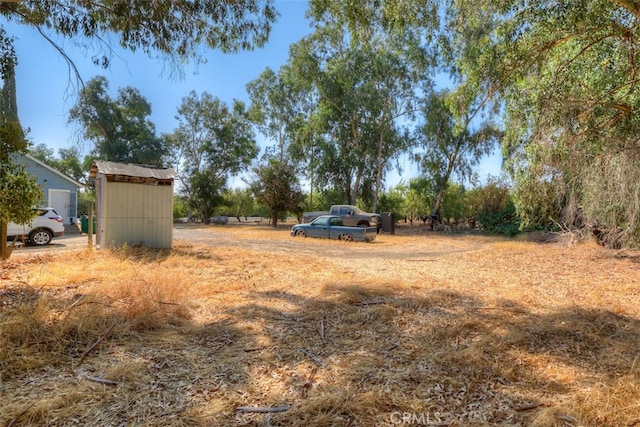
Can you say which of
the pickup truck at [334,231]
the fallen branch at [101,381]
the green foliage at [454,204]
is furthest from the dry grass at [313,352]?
the green foliage at [454,204]

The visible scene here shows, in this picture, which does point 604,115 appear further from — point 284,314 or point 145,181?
point 145,181

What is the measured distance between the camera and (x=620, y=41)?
21.4ft

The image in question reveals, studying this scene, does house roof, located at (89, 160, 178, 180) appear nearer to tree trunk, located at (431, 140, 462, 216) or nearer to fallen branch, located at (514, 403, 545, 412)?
fallen branch, located at (514, 403, 545, 412)

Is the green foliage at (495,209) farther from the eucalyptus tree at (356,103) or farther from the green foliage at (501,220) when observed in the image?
the eucalyptus tree at (356,103)

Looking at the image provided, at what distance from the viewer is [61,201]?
78.3ft

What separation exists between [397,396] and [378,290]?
3178 mm

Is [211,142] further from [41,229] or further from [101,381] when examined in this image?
[101,381]

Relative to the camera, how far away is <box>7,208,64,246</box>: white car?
12.5 m

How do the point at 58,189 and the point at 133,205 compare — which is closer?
the point at 133,205

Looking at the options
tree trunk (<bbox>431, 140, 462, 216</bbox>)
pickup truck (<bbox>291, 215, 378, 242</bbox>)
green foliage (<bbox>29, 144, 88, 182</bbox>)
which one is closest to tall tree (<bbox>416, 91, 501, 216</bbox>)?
tree trunk (<bbox>431, 140, 462, 216</bbox>)

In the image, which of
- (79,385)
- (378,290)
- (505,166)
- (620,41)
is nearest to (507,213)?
(505,166)

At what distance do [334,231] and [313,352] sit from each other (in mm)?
13380

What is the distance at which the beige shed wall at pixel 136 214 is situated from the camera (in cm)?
1002

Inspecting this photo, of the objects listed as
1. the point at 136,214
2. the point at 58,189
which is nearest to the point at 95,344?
the point at 136,214
